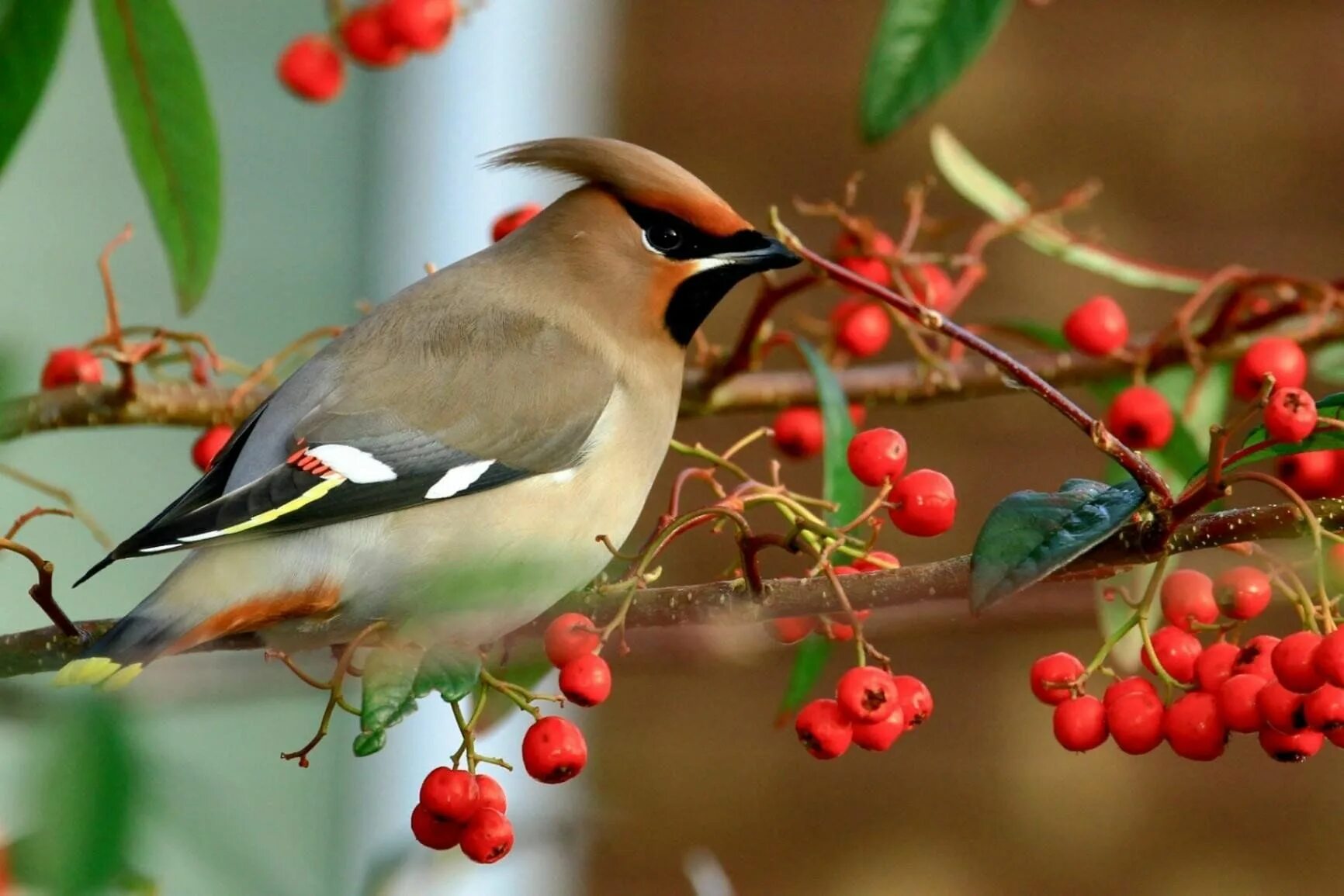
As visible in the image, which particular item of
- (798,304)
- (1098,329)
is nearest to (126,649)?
(1098,329)

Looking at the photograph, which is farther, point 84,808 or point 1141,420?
point 1141,420

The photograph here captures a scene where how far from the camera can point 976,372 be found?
64.8 inches

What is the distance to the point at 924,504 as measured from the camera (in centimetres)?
115

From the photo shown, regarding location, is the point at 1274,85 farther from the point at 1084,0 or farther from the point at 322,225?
the point at 322,225

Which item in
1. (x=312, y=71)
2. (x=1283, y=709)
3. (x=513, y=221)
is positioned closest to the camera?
(x=1283, y=709)

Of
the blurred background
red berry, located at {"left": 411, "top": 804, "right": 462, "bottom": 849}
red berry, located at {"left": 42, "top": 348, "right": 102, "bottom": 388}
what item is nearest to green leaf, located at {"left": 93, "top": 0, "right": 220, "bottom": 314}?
red berry, located at {"left": 42, "top": 348, "right": 102, "bottom": 388}

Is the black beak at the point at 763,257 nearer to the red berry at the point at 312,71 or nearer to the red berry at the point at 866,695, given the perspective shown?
the red berry at the point at 866,695

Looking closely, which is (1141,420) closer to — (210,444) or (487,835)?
(487,835)

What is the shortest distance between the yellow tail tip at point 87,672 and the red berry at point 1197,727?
2.10 ft

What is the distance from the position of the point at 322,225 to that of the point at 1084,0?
5.16 ft

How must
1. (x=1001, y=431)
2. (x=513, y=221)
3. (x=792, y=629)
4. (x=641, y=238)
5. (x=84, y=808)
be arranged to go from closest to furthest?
(x=84, y=808) → (x=792, y=629) → (x=641, y=238) → (x=513, y=221) → (x=1001, y=431)

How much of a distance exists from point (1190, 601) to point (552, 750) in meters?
0.45

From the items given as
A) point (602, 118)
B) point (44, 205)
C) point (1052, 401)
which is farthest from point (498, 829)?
point (602, 118)

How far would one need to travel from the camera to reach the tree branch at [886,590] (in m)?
0.95
